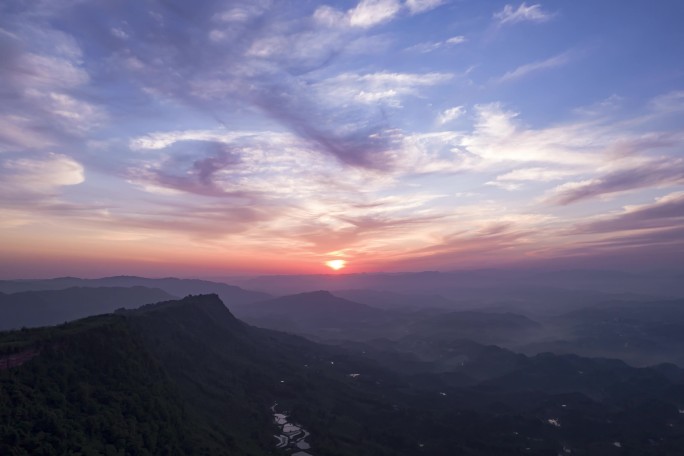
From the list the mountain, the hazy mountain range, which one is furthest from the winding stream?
the mountain

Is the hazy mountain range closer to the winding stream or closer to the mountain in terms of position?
the mountain

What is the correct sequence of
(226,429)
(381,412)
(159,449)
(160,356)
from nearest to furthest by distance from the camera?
(159,449) < (226,429) < (160,356) < (381,412)

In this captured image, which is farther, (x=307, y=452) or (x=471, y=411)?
(x=471, y=411)

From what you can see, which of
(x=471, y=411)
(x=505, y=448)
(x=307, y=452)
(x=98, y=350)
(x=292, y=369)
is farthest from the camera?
(x=292, y=369)

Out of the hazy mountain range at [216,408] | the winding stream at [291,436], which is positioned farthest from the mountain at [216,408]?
the winding stream at [291,436]

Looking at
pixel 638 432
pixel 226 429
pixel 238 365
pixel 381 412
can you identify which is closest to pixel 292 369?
pixel 238 365

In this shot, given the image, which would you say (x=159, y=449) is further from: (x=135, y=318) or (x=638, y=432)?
(x=638, y=432)

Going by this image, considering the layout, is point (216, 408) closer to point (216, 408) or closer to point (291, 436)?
point (216, 408)

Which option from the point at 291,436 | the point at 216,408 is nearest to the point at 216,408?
the point at 216,408

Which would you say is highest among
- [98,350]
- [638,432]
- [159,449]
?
[98,350]
